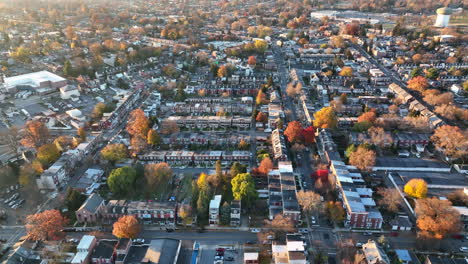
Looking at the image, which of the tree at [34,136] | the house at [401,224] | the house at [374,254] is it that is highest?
the tree at [34,136]

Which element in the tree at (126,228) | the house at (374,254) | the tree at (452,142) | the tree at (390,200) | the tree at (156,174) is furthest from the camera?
the tree at (452,142)

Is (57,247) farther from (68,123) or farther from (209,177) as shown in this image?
(68,123)

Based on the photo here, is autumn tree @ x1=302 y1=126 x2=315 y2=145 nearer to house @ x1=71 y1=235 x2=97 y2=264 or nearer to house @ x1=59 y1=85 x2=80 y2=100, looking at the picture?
house @ x1=71 y1=235 x2=97 y2=264

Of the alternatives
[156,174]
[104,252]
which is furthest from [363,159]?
[104,252]

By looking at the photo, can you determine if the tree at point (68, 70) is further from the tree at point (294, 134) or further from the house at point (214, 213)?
the house at point (214, 213)

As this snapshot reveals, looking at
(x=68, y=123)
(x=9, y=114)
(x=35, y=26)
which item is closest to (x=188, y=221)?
(x=68, y=123)

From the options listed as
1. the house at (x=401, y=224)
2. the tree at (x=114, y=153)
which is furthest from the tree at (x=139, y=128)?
the house at (x=401, y=224)

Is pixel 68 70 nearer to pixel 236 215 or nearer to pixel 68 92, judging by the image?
pixel 68 92

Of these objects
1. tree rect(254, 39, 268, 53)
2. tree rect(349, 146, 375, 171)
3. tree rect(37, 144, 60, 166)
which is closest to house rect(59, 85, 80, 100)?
tree rect(37, 144, 60, 166)
